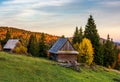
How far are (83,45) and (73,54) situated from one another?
466 centimetres

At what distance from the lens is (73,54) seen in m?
73.9

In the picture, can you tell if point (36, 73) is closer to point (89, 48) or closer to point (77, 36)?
point (89, 48)

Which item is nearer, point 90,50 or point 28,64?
point 28,64

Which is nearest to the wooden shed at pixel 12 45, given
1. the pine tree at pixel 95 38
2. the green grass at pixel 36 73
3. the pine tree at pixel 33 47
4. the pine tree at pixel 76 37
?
the pine tree at pixel 33 47

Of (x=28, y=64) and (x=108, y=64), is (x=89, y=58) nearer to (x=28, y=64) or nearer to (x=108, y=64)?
(x=108, y=64)

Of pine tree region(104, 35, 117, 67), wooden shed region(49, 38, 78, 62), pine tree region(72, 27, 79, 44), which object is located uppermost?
pine tree region(72, 27, 79, 44)

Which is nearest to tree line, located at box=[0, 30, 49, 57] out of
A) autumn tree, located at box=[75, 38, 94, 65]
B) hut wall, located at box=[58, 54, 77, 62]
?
autumn tree, located at box=[75, 38, 94, 65]

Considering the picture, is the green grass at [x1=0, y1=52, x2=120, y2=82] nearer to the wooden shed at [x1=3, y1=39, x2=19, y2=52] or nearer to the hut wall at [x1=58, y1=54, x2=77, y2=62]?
the hut wall at [x1=58, y1=54, x2=77, y2=62]

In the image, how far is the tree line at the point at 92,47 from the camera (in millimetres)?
76625

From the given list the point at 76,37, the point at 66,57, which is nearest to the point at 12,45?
the point at 76,37

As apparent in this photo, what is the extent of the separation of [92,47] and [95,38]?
2643 mm

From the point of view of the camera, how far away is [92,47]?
8256 cm

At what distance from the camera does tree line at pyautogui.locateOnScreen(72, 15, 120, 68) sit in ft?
251

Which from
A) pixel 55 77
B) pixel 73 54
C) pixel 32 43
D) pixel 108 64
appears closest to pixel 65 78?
pixel 55 77
